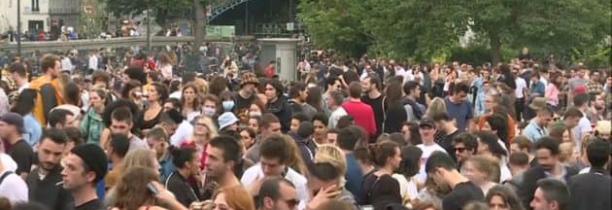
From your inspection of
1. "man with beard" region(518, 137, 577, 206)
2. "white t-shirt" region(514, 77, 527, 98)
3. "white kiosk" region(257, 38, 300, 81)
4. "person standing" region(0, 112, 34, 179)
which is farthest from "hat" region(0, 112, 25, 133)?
"white kiosk" region(257, 38, 300, 81)

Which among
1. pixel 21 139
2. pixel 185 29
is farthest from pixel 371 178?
pixel 185 29

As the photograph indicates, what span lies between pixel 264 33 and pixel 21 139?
7041 cm

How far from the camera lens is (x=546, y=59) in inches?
1991

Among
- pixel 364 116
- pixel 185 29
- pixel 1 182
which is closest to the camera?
pixel 1 182

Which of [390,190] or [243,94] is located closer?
[390,190]

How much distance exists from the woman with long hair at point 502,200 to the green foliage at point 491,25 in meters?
38.4

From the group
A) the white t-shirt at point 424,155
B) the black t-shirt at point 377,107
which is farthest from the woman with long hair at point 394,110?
the white t-shirt at point 424,155

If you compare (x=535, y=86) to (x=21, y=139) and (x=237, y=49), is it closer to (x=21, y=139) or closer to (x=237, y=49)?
(x=21, y=139)

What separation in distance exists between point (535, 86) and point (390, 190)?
19365mm

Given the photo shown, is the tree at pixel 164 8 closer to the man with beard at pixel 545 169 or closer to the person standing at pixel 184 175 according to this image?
the man with beard at pixel 545 169

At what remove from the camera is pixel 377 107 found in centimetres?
1811

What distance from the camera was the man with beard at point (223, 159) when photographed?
939cm

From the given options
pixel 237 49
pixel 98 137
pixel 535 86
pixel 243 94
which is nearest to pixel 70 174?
pixel 98 137

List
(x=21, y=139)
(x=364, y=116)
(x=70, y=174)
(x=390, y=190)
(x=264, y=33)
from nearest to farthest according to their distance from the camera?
(x=70, y=174)
(x=390, y=190)
(x=21, y=139)
(x=364, y=116)
(x=264, y=33)
